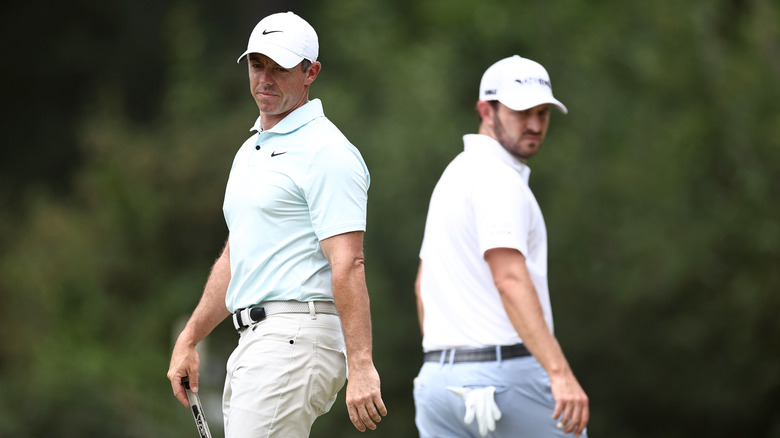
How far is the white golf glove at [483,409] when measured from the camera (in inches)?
175

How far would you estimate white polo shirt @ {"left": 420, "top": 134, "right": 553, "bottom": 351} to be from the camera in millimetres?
4578

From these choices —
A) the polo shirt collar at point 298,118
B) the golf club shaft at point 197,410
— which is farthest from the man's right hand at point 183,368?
the polo shirt collar at point 298,118

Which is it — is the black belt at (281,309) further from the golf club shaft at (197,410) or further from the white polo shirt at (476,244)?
the white polo shirt at (476,244)

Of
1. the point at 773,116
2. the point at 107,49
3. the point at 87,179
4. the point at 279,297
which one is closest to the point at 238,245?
the point at 279,297

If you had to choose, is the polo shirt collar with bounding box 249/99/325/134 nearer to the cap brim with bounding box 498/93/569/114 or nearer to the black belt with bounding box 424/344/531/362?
the cap brim with bounding box 498/93/569/114

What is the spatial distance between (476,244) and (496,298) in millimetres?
229

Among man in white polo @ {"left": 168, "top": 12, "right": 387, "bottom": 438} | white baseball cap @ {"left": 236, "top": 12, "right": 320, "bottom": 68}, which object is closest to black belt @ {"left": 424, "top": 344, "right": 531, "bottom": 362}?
man in white polo @ {"left": 168, "top": 12, "right": 387, "bottom": 438}

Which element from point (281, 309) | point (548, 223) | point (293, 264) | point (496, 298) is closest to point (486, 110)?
point (496, 298)

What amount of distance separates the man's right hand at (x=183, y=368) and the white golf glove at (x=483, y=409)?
3.34ft

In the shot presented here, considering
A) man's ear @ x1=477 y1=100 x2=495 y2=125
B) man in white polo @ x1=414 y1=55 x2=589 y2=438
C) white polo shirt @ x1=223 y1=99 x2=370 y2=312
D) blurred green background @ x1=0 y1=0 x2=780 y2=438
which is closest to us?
white polo shirt @ x1=223 y1=99 x2=370 y2=312

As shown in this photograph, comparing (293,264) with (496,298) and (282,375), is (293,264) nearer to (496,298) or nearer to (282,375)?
(282,375)

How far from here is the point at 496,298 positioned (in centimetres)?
463

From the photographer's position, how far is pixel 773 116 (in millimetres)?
12023

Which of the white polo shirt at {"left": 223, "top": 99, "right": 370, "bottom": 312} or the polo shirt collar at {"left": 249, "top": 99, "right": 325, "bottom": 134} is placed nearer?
the white polo shirt at {"left": 223, "top": 99, "right": 370, "bottom": 312}
